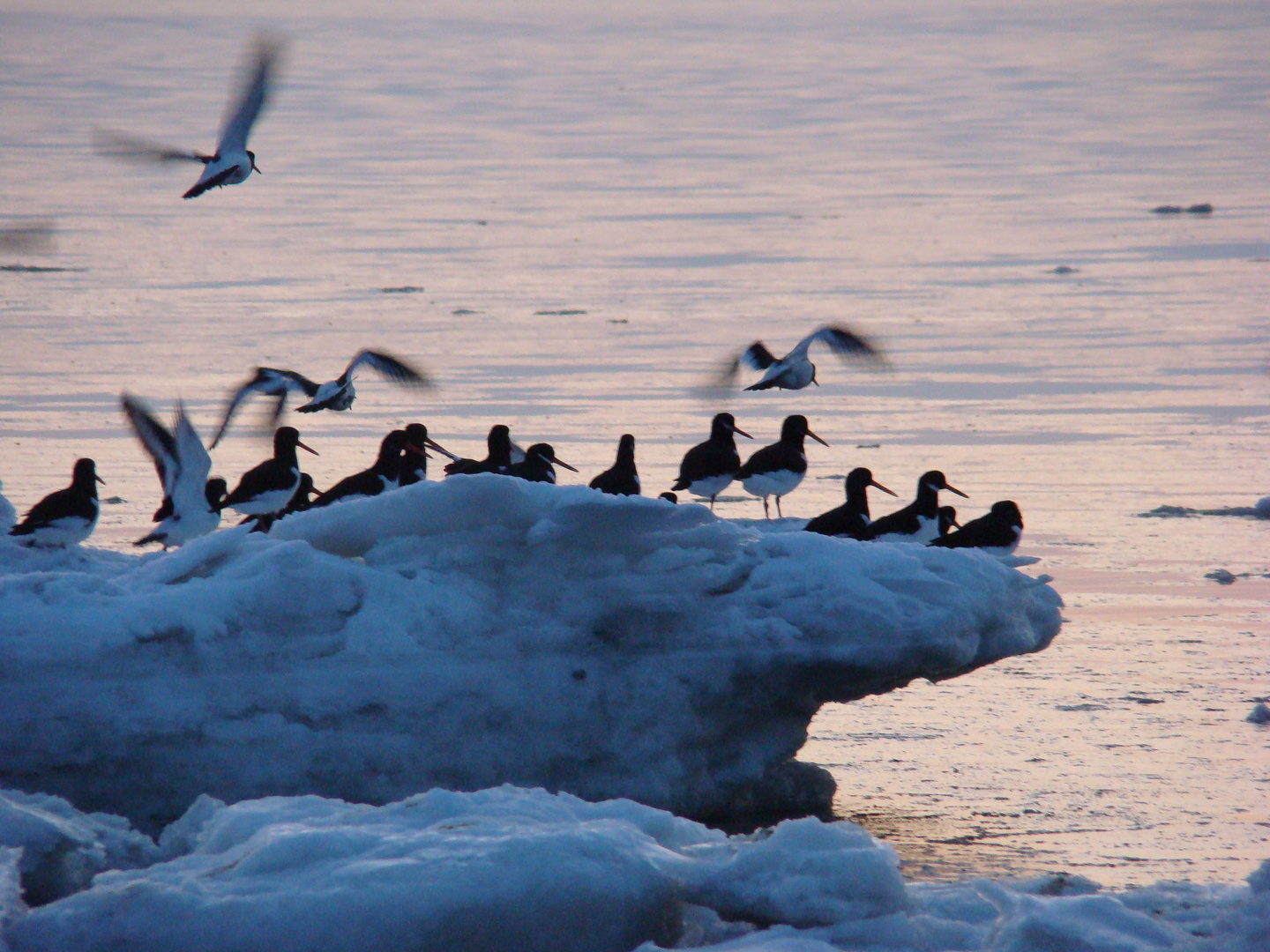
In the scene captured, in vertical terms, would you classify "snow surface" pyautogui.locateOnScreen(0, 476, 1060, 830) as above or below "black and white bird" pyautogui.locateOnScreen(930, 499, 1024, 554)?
below

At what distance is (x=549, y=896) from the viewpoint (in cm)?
496

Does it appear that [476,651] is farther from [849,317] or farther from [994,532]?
[849,317]

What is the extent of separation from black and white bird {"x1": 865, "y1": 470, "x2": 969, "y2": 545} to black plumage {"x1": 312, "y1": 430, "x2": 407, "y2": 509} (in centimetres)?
281

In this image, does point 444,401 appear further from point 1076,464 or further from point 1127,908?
point 1127,908

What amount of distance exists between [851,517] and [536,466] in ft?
6.31

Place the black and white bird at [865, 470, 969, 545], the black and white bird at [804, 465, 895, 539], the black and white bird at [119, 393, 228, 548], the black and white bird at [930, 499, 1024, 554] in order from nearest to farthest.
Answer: the black and white bird at [119, 393, 228, 548] < the black and white bird at [930, 499, 1024, 554] < the black and white bird at [865, 470, 969, 545] < the black and white bird at [804, 465, 895, 539]

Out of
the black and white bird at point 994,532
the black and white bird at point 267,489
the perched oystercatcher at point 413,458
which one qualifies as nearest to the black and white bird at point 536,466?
the perched oystercatcher at point 413,458

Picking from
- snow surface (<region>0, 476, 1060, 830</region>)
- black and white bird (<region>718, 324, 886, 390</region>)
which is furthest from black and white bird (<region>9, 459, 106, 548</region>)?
black and white bird (<region>718, 324, 886, 390</region>)

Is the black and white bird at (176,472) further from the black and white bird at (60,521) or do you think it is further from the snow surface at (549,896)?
the snow surface at (549,896)

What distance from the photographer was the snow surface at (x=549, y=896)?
15.8ft

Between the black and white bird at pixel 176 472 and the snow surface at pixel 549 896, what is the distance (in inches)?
141

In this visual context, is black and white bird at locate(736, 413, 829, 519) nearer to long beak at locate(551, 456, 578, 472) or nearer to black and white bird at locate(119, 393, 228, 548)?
long beak at locate(551, 456, 578, 472)

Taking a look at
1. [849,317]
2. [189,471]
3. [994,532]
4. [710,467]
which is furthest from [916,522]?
[849,317]

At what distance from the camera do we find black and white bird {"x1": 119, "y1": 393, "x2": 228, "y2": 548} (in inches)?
348
